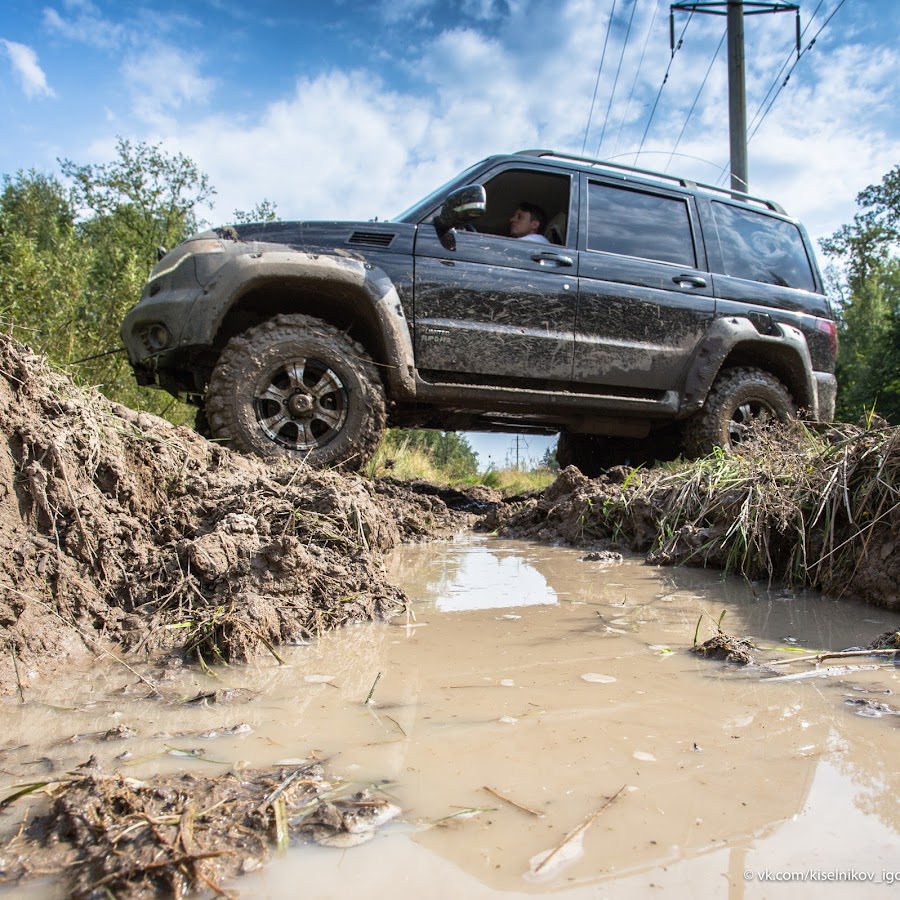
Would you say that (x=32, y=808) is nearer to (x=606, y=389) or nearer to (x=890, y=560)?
(x=890, y=560)

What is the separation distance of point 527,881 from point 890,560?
2.14 metres

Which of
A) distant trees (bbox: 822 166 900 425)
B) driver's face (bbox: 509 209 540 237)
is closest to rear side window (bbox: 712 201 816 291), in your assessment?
driver's face (bbox: 509 209 540 237)

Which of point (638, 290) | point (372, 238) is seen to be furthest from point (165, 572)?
point (638, 290)

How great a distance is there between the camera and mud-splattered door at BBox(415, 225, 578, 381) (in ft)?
14.3

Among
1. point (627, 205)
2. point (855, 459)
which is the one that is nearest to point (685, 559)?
point (855, 459)

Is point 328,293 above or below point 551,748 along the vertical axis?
above

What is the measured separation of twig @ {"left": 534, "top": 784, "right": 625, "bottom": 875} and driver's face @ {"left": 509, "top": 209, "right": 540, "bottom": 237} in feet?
14.9

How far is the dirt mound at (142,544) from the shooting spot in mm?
1875

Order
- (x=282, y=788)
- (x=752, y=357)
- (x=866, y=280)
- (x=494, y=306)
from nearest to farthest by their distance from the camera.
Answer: (x=282, y=788) → (x=494, y=306) → (x=752, y=357) → (x=866, y=280)

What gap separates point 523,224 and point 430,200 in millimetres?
880

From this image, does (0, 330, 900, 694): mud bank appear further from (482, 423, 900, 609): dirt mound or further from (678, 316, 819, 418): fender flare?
(678, 316, 819, 418): fender flare

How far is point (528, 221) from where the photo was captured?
5.17 metres

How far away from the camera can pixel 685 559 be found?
311 cm

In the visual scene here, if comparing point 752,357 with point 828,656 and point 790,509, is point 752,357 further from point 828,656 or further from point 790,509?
point 828,656
